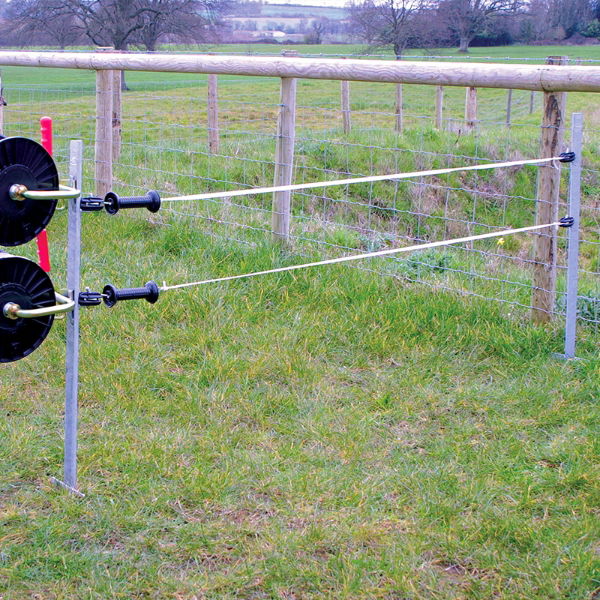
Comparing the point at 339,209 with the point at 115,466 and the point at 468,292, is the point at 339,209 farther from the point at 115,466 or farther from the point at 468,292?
the point at 115,466

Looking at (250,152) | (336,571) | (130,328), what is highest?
(250,152)

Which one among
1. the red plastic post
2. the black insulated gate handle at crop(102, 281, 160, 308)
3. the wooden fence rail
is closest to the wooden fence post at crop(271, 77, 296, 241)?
the wooden fence rail

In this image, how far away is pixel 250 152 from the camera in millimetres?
10656

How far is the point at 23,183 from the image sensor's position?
295cm

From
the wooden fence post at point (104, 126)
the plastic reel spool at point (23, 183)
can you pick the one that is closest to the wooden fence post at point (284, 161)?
the wooden fence post at point (104, 126)

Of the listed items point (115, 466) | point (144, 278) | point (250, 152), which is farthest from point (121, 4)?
point (115, 466)

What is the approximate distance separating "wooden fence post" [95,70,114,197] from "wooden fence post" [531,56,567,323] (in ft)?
12.5

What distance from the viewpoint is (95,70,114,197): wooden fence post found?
23.1 ft

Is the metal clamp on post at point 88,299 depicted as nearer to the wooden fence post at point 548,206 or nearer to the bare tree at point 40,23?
the wooden fence post at point 548,206

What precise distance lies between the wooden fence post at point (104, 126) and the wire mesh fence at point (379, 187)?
44 cm

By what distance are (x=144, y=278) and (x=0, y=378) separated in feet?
4.72

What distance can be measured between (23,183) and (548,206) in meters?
2.97

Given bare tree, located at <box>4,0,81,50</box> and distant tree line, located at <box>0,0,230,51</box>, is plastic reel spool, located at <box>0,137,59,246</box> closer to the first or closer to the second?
distant tree line, located at <box>0,0,230,51</box>

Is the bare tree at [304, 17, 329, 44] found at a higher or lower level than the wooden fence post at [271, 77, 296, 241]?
higher
